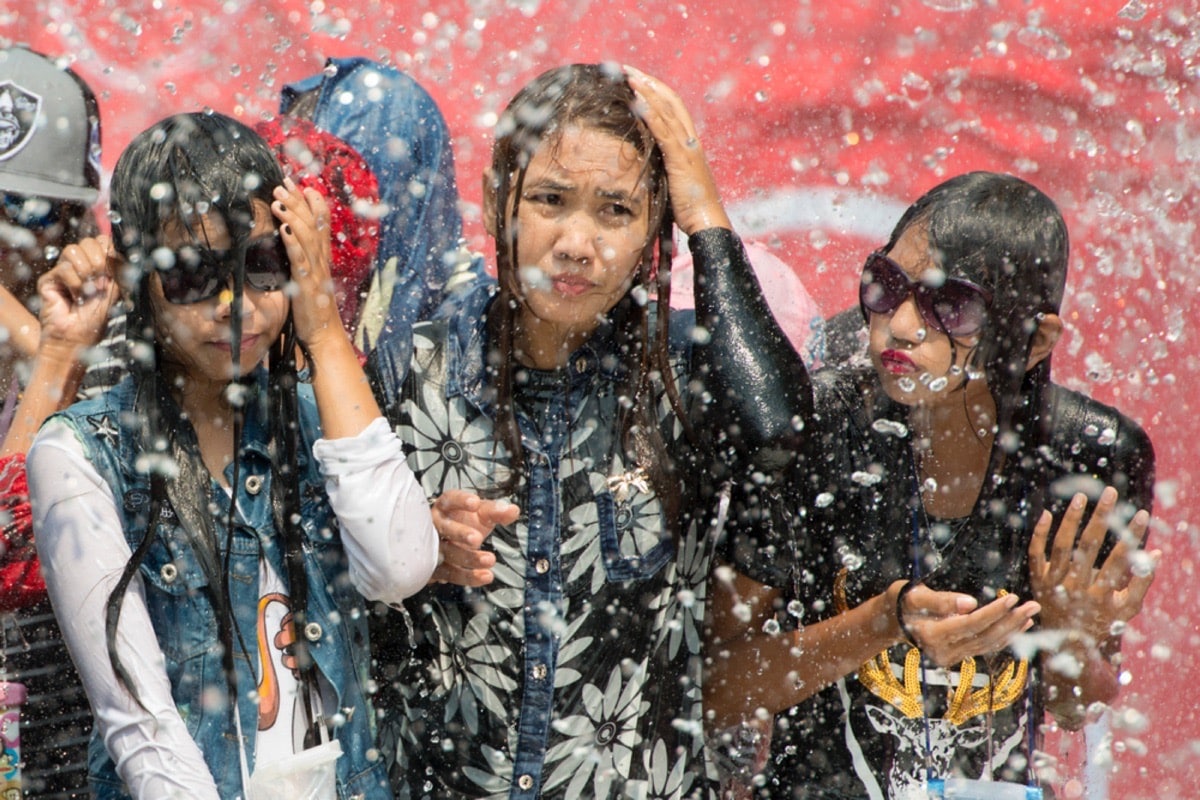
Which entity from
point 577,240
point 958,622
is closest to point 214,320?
point 577,240

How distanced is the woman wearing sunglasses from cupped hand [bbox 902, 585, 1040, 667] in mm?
24

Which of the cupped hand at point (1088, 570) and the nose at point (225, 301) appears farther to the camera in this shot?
the cupped hand at point (1088, 570)

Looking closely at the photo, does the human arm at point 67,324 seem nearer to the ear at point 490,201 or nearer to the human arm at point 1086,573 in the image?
the ear at point 490,201

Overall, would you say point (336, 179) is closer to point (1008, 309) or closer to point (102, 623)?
point (102, 623)

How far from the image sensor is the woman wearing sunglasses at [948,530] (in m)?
1.95

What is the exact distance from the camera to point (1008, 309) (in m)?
1.96

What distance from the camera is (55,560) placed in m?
1.66

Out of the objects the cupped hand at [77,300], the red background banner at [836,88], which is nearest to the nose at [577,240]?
the cupped hand at [77,300]

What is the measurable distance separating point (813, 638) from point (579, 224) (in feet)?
2.30

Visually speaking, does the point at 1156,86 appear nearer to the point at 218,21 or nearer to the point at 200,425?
the point at 218,21

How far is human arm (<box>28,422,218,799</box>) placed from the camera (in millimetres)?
1635

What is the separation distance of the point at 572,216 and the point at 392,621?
638mm

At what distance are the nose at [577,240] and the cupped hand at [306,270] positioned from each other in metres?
0.33

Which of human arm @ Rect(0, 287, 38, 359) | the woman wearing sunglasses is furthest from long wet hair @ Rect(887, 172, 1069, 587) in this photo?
human arm @ Rect(0, 287, 38, 359)
